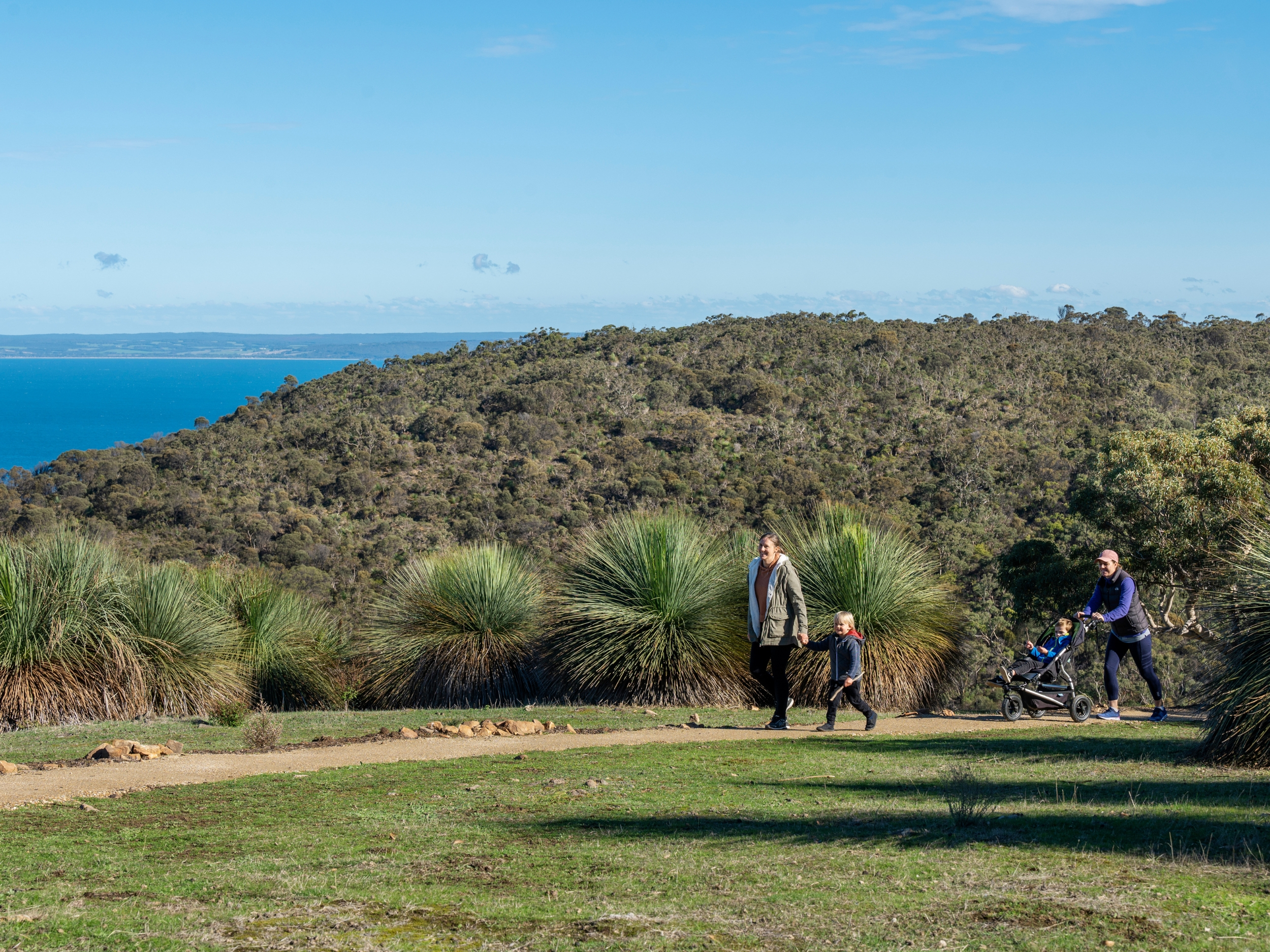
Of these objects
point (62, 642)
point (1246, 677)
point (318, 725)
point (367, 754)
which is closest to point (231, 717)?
point (318, 725)

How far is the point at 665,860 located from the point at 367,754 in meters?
4.43

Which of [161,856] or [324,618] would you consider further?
[324,618]

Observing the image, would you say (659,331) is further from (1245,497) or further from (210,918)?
(210,918)

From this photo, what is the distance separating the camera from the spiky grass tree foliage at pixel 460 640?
1477cm

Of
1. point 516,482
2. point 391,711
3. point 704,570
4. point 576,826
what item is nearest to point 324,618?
point 391,711

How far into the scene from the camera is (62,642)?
1230 centimetres

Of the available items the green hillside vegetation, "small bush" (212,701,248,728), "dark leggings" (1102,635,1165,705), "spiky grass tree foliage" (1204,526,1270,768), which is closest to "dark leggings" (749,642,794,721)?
"dark leggings" (1102,635,1165,705)

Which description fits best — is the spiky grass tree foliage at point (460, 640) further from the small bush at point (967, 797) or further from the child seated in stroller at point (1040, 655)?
the small bush at point (967, 797)

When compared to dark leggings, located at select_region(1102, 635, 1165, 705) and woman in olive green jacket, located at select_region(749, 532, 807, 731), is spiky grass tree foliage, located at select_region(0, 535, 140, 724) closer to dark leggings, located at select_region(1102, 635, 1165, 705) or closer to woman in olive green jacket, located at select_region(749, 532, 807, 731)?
woman in olive green jacket, located at select_region(749, 532, 807, 731)

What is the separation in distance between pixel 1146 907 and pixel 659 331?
259 ft

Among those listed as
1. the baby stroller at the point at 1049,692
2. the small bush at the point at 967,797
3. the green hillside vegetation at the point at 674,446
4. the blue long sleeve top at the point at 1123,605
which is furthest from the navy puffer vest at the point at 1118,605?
the green hillside vegetation at the point at 674,446

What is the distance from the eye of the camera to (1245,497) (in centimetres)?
1873

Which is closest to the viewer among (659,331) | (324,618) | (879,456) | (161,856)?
(161,856)

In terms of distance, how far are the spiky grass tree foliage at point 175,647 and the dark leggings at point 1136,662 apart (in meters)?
9.36
